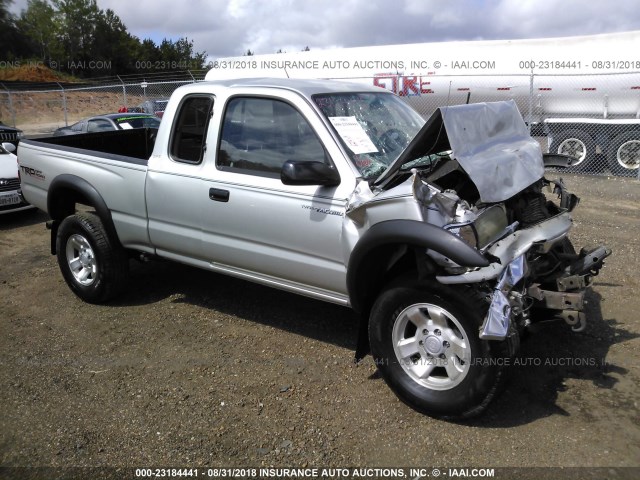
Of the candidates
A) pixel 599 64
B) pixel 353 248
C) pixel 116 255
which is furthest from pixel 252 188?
pixel 599 64

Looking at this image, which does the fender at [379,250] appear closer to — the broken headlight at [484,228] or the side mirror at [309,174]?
the broken headlight at [484,228]

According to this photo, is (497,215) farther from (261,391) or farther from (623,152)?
(623,152)

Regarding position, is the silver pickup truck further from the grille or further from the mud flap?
the grille

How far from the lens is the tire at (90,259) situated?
5184mm

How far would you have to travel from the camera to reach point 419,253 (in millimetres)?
3344

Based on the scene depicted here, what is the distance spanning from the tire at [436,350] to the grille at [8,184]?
744 centimetres

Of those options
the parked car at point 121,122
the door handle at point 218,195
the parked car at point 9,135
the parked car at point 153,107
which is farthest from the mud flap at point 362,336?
the parked car at point 153,107

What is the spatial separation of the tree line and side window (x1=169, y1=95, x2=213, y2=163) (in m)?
60.7

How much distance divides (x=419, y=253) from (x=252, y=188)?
4.55ft

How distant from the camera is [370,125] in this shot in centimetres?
425

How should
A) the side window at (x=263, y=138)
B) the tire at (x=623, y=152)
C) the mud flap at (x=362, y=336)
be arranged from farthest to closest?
the tire at (x=623, y=152), the side window at (x=263, y=138), the mud flap at (x=362, y=336)

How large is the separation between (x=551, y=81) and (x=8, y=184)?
475 inches

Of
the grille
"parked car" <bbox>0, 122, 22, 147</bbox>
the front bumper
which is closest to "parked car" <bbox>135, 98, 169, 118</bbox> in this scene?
"parked car" <bbox>0, 122, 22, 147</bbox>

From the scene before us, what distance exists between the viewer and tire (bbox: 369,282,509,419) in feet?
10.4
